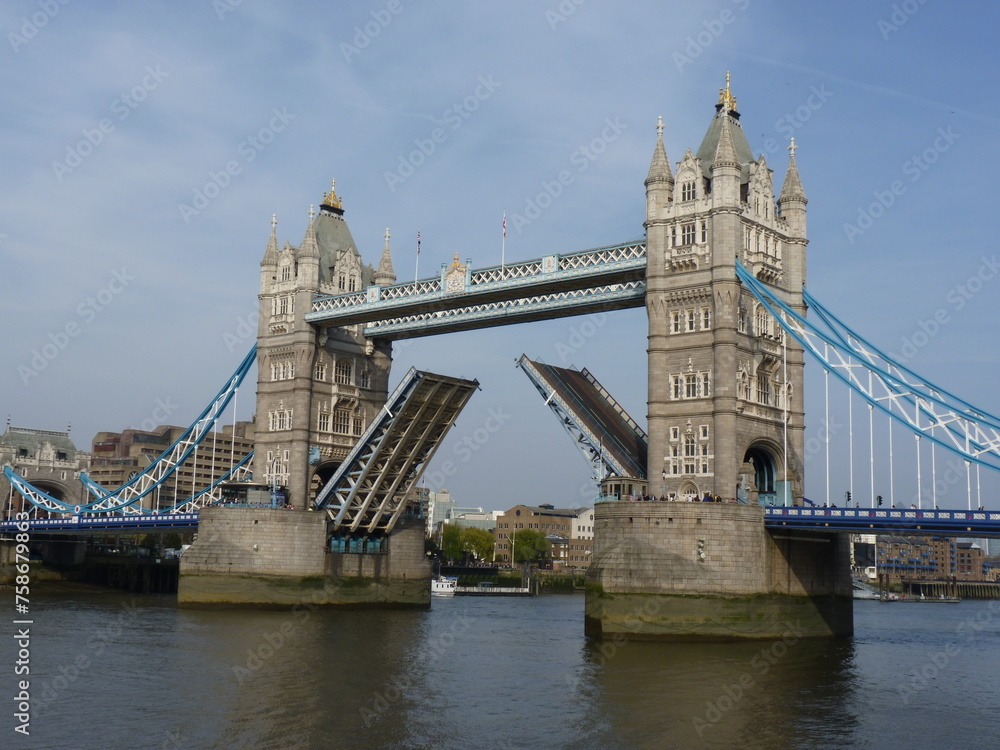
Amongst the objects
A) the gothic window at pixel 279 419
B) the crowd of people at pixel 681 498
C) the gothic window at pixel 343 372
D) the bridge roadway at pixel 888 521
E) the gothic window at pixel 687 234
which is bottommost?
the bridge roadway at pixel 888 521

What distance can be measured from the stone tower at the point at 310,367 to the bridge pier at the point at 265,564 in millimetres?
3575

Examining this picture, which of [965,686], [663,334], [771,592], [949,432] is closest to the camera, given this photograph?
[965,686]

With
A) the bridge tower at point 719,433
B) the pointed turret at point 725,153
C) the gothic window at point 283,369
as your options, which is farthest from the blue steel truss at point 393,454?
the pointed turret at point 725,153

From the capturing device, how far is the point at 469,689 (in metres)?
33.9

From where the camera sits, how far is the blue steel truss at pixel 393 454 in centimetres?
5781

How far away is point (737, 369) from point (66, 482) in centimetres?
7227

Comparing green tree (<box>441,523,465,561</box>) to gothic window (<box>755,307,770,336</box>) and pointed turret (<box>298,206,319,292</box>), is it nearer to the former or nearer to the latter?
pointed turret (<box>298,206,319,292</box>)

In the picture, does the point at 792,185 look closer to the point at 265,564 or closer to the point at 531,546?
the point at 265,564

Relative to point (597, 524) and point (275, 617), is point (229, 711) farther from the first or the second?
point (275, 617)

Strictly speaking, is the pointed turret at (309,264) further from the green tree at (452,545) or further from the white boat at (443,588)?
the green tree at (452,545)

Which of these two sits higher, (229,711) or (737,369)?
(737,369)

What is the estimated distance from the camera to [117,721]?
27.6 meters

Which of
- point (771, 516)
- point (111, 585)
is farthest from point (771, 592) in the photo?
point (111, 585)

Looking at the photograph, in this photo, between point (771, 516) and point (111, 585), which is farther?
point (111, 585)
